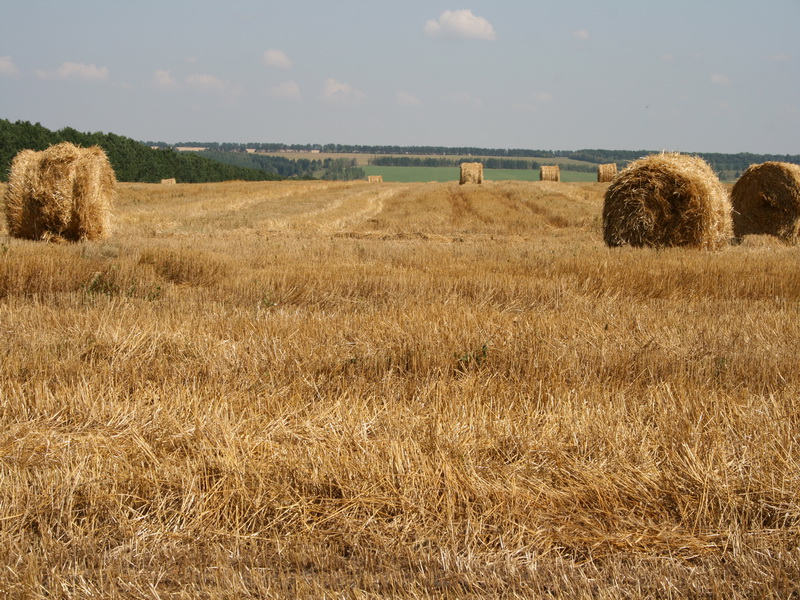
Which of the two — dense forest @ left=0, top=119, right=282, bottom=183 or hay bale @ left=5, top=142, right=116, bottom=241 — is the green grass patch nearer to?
dense forest @ left=0, top=119, right=282, bottom=183

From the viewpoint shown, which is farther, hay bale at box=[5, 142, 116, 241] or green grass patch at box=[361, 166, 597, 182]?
green grass patch at box=[361, 166, 597, 182]

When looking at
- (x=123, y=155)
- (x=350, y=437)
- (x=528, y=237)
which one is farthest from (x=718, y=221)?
(x=123, y=155)

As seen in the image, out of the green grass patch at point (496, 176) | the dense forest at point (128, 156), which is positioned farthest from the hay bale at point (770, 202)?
the green grass patch at point (496, 176)

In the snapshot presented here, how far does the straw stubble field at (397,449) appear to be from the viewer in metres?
2.74

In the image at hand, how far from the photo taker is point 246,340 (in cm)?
572

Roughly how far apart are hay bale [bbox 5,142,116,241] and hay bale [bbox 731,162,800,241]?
561 inches

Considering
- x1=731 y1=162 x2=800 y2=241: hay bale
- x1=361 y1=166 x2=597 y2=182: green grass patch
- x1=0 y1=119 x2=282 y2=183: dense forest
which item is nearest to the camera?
x1=731 y1=162 x2=800 y2=241: hay bale

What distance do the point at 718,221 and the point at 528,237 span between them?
17.3 ft

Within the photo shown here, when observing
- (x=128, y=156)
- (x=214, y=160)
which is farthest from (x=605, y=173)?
(x=214, y=160)

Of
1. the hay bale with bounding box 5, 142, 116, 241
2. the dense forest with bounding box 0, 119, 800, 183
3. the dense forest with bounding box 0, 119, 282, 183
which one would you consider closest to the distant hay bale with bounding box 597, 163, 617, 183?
the dense forest with bounding box 0, 119, 800, 183

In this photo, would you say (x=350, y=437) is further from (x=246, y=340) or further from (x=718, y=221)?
(x=718, y=221)

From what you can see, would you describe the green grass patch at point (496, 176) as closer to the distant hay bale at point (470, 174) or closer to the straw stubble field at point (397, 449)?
the distant hay bale at point (470, 174)

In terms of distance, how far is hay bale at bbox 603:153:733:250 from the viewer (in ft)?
41.4

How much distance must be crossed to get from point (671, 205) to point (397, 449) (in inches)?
430
